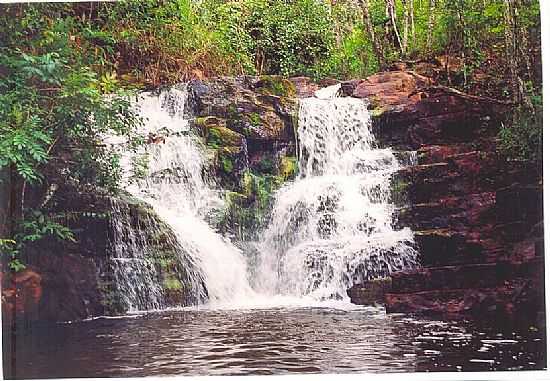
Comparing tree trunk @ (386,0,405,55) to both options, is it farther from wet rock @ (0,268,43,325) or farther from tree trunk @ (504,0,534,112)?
wet rock @ (0,268,43,325)

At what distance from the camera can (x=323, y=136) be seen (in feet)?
9.99

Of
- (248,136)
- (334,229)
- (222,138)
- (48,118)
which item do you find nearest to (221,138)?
(222,138)

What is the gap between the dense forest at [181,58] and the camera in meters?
2.88

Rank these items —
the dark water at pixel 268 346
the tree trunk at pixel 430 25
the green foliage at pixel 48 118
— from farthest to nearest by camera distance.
Result: the tree trunk at pixel 430 25 < the green foliage at pixel 48 118 < the dark water at pixel 268 346

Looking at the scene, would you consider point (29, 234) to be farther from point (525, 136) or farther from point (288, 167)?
point (525, 136)

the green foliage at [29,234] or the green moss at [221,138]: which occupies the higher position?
the green moss at [221,138]

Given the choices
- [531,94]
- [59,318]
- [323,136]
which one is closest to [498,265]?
[531,94]

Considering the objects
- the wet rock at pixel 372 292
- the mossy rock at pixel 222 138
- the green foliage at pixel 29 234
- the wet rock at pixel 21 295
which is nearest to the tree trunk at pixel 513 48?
the wet rock at pixel 372 292

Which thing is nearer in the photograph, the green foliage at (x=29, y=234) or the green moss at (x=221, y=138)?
the green foliage at (x=29, y=234)

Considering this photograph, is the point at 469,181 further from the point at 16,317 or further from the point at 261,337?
the point at 16,317

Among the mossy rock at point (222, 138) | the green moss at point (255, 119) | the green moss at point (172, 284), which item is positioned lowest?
the green moss at point (172, 284)

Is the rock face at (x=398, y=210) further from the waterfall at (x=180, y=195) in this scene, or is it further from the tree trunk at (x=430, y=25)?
the tree trunk at (x=430, y=25)

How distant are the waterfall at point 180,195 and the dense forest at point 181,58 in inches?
2.7

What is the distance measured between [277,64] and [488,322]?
4.44ft
